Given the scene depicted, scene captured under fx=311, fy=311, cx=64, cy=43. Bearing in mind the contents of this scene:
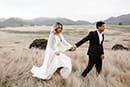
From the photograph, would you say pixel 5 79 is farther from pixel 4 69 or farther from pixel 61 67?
pixel 61 67

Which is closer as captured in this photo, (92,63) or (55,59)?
(55,59)

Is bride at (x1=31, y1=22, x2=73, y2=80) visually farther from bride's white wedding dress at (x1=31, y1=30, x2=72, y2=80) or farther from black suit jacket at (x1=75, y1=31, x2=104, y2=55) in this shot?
black suit jacket at (x1=75, y1=31, x2=104, y2=55)

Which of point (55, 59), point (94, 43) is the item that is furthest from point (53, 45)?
point (94, 43)

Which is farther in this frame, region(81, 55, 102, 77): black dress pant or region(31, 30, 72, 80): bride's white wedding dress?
region(81, 55, 102, 77): black dress pant

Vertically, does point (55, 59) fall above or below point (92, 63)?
above

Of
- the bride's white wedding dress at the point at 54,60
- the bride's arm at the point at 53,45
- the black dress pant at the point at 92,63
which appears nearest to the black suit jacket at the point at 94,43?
the black dress pant at the point at 92,63

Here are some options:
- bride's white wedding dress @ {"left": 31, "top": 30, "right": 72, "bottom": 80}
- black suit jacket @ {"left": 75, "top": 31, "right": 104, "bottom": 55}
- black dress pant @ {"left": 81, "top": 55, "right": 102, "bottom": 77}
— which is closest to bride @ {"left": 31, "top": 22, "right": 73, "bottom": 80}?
bride's white wedding dress @ {"left": 31, "top": 30, "right": 72, "bottom": 80}

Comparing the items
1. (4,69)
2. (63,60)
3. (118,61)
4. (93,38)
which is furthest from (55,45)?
(118,61)

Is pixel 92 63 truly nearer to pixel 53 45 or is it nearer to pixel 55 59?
pixel 55 59

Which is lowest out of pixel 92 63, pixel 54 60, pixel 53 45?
pixel 92 63

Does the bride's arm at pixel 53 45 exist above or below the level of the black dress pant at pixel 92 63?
above

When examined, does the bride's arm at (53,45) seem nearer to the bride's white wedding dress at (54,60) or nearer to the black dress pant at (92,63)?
the bride's white wedding dress at (54,60)

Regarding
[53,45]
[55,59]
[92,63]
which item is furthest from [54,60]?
[92,63]

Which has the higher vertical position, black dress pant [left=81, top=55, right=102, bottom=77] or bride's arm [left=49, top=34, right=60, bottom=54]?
bride's arm [left=49, top=34, right=60, bottom=54]
